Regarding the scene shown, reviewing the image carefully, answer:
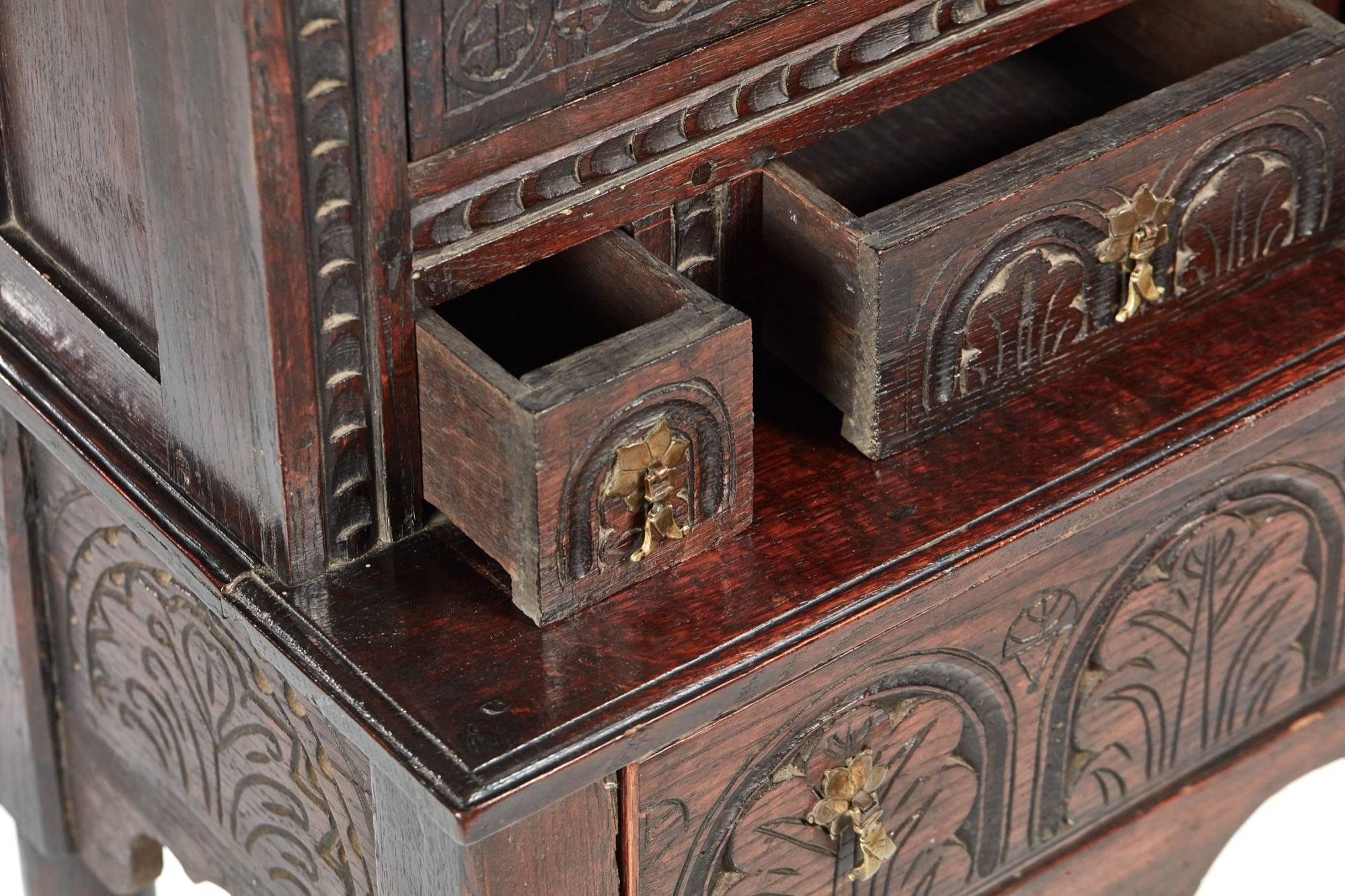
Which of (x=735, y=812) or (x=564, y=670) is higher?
(x=564, y=670)

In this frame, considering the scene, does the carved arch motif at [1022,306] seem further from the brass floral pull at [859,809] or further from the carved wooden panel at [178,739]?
the carved wooden panel at [178,739]

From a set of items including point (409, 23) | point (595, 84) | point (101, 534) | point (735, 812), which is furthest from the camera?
point (101, 534)

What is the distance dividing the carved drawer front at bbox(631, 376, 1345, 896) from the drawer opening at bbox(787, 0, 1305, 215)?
0.76 feet

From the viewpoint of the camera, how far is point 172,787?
1490mm

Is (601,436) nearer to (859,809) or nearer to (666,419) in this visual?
(666,419)

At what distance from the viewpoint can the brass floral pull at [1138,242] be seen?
1.30 m

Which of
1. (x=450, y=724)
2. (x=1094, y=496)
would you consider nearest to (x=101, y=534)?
(x=450, y=724)

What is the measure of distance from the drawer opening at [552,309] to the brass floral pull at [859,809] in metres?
0.29

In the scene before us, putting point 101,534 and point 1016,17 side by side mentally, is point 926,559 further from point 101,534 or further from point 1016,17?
point 101,534

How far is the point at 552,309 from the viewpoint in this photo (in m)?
1.26

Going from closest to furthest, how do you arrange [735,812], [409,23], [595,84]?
[409,23] < [595,84] < [735,812]

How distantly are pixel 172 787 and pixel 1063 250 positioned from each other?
677mm

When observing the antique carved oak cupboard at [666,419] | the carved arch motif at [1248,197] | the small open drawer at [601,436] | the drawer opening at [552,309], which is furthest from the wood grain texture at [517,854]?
the carved arch motif at [1248,197]

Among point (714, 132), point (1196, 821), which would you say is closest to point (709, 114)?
point (714, 132)
